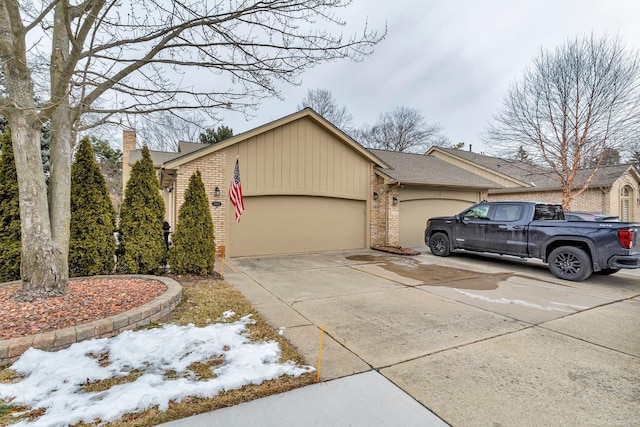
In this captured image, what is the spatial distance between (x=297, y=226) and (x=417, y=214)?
16.1ft

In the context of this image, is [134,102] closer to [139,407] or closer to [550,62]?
[139,407]

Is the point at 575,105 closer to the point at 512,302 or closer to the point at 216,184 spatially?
the point at 512,302

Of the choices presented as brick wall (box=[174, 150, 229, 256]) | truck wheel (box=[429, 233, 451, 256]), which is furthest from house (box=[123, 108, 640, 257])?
truck wheel (box=[429, 233, 451, 256])

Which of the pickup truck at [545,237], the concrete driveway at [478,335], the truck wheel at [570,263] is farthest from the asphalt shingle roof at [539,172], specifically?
the concrete driveway at [478,335]

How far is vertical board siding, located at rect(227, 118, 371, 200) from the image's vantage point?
9211 mm

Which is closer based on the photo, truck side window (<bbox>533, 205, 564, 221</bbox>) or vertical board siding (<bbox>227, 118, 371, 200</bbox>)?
truck side window (<bbox>533, 205, 564, 221</bbox>)

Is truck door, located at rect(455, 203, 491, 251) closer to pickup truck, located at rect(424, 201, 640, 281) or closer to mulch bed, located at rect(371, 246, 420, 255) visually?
pickup truck, located at rect(424, 201, 640, 281)

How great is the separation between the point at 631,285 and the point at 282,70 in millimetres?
7978

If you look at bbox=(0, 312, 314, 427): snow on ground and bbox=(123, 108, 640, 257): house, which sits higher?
bbox=(123, 108, 640, 257): house

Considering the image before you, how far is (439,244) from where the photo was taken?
9.80 m

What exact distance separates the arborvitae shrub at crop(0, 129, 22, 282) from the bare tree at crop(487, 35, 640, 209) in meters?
16.3

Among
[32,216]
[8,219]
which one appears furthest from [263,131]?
[32,216]

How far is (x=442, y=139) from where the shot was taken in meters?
33.4

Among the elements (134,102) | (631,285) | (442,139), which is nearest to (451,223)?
(631,285)
